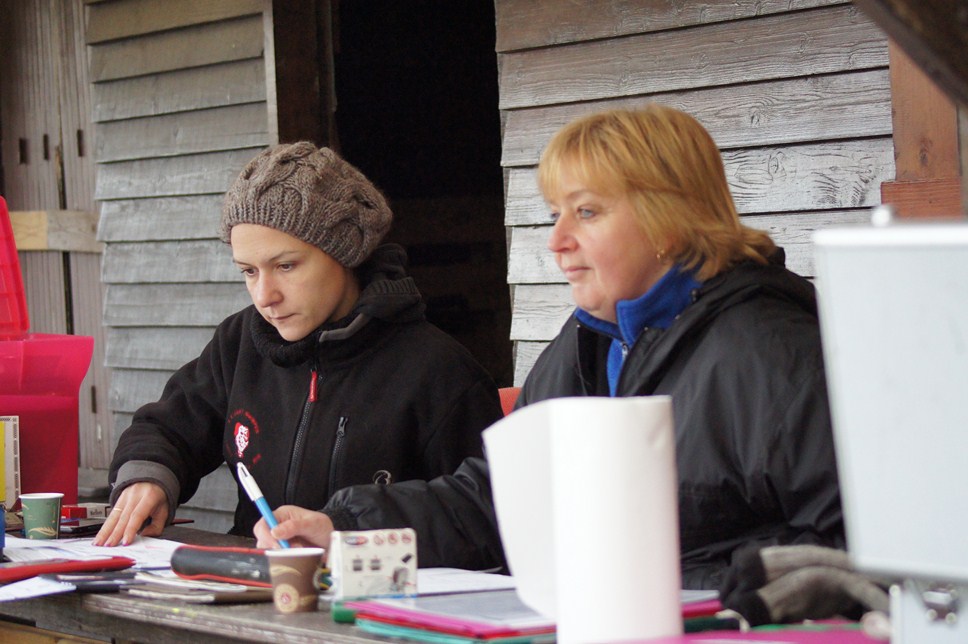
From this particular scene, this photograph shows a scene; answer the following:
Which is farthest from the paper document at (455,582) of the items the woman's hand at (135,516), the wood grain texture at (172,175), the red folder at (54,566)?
the wood grain texture at (172,175)

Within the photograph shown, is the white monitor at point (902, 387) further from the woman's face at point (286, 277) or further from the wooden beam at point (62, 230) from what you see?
the wooden beam at point (62, 230)

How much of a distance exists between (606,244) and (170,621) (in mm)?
897

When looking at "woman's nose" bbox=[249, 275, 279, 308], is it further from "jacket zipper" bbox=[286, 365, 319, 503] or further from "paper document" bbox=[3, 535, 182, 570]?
"paper document" bbox=[3, 535, 182, 570]

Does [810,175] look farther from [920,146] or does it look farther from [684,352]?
[684,352]

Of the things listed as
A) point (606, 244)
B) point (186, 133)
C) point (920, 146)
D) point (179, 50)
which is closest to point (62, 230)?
point (186, 133)

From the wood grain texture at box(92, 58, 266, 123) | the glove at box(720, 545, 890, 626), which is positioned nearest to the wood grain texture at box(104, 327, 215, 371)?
the wood grain texture at box(92, 58, 266, 123)

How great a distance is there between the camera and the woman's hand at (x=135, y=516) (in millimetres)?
2543

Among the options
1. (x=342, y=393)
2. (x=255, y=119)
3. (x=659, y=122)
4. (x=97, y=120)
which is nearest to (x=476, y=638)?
(x=659, y=122)

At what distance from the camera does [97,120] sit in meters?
5.25

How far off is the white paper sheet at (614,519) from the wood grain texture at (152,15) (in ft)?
11.2

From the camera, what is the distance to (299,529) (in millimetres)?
2131

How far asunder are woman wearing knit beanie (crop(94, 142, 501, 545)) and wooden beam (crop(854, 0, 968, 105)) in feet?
5.74

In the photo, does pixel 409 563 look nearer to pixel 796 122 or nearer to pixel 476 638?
pixel 476 638

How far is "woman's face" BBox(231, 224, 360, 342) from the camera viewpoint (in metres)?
A: 2.81
